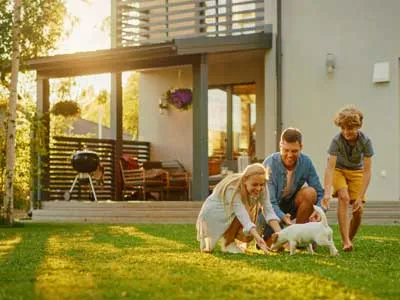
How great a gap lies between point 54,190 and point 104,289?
11526mm

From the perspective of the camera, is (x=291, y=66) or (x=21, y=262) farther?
(x=291, y=66)

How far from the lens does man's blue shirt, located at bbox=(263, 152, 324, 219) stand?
6.65 m

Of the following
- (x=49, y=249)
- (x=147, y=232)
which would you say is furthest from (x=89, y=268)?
(x=147, y=232)

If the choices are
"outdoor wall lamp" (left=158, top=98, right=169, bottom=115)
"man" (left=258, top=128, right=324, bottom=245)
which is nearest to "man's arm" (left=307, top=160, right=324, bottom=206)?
"man" (left=258, top=128, right=324, bottom=245)

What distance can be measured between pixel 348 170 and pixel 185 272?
2.40 m

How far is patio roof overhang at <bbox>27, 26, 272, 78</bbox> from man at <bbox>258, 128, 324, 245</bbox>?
665 centimetres

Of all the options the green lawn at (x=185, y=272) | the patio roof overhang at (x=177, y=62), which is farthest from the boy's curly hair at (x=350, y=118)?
the patio roof overhang at (x=177, y=62)

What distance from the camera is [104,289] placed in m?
4.28

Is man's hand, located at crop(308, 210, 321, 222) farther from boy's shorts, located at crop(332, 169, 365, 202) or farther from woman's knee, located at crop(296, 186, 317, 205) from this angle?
boy's shorts, located at crop(332, 169, 365, 202)

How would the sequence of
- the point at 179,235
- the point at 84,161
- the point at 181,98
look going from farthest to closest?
the point at 181,98
the point at 84,161
the point at 179,235

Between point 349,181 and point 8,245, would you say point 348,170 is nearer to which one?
point 349,181

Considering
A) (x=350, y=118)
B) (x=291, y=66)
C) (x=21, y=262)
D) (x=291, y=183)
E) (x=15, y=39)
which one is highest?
(x=15, y=39)

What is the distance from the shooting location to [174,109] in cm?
1709

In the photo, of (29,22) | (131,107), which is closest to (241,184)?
(29,22)
